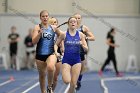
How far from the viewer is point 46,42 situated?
9.72m

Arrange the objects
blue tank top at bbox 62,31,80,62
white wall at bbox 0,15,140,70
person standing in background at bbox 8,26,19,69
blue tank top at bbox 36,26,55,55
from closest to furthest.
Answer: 1. blue tank top at bbox 62,31,80,62
2. blue tank top at bbox 36,26,55,55
3. person standing in background at bbox 8,26,19,69
4. white wall at bbox 0,15,140,70

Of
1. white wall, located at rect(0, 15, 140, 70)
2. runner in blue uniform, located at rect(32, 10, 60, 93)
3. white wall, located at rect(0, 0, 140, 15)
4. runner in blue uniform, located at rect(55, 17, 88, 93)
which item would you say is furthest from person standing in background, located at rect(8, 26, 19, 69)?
runner in blue uniform, located at rect(55, 17, 88, 93)

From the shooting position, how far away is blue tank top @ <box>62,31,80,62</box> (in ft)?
31.2

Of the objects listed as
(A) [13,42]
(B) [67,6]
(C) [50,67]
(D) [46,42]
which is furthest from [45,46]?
(B) [67,6]

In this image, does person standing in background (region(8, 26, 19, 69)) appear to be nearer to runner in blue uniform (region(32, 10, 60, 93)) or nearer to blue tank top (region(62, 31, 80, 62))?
runner in blue uniform (region(32, 10, 60, 93))

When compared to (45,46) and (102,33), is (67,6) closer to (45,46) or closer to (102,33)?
(102,33)

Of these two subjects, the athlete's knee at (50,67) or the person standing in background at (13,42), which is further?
the person standing in background at (13,42)

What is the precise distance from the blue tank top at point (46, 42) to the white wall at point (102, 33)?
13524mm

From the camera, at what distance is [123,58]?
2345 cm

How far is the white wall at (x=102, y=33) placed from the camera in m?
23.2

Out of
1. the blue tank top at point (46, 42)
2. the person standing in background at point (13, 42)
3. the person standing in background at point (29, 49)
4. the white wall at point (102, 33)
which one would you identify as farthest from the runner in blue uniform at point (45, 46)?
the white wall at point (102, 33)

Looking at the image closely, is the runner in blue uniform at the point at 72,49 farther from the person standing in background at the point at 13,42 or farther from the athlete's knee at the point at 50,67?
the person standing in background at the point at 13,42

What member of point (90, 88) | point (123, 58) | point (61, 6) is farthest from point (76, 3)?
point (90, 88)

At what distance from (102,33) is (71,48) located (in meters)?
13.9
